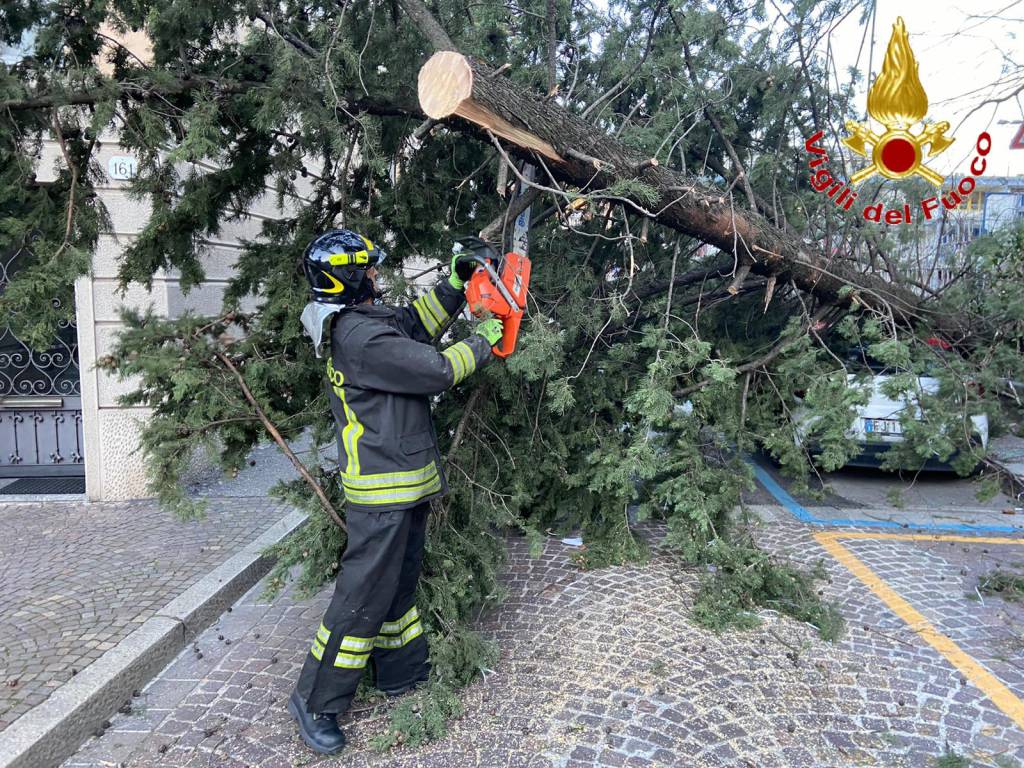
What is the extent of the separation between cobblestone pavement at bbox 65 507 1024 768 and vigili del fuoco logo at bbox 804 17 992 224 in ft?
8.52

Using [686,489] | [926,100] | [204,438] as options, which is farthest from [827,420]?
[204,438]

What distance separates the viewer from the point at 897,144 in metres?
4.24

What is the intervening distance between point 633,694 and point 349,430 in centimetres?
181

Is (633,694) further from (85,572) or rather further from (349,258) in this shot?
(85,572)

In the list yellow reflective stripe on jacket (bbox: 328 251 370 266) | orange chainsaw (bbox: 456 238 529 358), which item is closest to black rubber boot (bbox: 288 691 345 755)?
orange chainsaw (bbox: 456 238 529 358)

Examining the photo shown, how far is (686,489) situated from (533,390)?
1108mm

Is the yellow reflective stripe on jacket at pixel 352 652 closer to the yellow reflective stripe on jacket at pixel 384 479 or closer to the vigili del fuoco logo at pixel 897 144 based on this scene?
the yellow reflective stripe on jacket at pixel 384 479

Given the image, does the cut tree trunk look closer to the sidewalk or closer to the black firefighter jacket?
the black firefighter jacket

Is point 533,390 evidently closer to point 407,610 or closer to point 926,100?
point 407,610

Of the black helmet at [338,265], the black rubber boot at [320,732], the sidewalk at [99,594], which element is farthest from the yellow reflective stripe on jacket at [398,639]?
the black helmet at [338,265]

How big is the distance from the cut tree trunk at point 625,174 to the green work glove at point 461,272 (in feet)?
1.96

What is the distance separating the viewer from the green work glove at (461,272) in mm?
3066

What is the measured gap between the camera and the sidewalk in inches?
120

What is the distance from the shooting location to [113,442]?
244 inches
